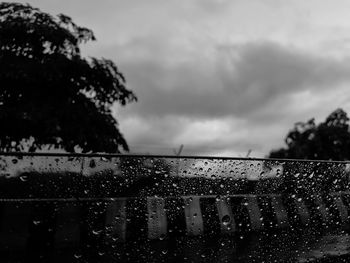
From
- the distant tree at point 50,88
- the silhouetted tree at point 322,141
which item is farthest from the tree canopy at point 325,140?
the distant tree at point 50,88

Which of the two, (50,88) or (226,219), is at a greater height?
(50,88)

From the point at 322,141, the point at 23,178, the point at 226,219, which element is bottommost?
the point at 226,219

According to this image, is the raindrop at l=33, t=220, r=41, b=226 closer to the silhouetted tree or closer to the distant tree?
the distant tree

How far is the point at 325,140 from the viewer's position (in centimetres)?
3369

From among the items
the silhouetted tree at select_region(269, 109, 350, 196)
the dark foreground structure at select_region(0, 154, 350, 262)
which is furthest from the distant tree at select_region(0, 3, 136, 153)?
the silhouetted tree at select_region(269, 109, 350, 196)

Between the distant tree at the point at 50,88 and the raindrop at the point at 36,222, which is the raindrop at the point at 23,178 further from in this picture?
the distant tree at the point at 50,88

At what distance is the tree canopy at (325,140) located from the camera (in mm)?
32906

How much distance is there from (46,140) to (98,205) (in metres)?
6.93

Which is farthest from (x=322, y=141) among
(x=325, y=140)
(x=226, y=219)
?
(x=226, y=219)

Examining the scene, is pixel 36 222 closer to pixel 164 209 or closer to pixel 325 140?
pixel 164 209

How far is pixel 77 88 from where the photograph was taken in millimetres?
8875

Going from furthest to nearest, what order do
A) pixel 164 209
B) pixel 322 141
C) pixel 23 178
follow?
pixel 322 141 → pixel 164 209 → pixel 23 178

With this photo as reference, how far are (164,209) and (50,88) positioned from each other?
7645mm

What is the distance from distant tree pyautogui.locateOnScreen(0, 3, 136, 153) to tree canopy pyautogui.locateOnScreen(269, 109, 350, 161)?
25.9m
